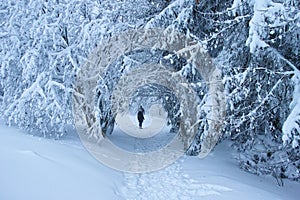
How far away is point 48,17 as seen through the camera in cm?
1034

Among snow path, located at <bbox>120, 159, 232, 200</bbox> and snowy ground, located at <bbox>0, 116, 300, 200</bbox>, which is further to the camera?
snow path, located at <bbox>120, 159, 232, 200</bbox>

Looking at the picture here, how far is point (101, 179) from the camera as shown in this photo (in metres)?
6.66

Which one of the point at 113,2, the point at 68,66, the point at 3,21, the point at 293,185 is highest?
the point at 113,2

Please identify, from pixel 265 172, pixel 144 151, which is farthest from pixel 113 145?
pixel 265 172

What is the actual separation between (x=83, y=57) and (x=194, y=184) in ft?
18.8

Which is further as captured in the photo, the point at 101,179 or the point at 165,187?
the point at 165,187

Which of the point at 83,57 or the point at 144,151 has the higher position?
the point at 83,57

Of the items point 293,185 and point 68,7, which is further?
point 68,7

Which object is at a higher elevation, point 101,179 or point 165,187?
point 101,179

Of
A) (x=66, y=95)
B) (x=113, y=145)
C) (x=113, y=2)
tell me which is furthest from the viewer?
(x=113, y=145)

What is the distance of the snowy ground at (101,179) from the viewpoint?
5.17 metres

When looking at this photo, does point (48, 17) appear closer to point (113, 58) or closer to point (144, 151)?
point (113, 58)

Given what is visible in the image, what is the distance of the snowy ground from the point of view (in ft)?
17.0

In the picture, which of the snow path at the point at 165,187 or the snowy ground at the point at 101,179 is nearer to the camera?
the snowy ground at the point at 101,179
